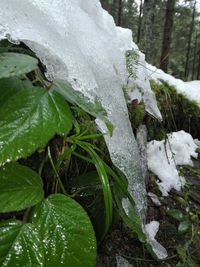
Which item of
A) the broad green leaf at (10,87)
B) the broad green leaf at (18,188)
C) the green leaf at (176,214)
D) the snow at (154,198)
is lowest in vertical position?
the green leaf at (176,214)

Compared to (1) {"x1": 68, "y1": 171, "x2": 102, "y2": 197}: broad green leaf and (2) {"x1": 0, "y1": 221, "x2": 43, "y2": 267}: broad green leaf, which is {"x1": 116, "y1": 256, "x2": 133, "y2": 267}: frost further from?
(2) {"x1": 0, "y1": 221, "x2": 43, "y2": 267}: broad green leaf

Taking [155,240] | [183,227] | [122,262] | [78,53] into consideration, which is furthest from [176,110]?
[122,262]

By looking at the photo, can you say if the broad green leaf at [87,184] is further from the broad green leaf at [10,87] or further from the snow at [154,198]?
the snow at [154,198]

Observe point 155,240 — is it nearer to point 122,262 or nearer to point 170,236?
point 170,236

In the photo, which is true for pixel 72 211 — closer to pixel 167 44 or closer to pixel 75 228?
pixel 75 228

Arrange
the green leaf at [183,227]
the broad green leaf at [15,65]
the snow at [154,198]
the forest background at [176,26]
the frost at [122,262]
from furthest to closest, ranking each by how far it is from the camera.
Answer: the forest background at [176,26]
the snow at [154,198]
the green leaf at [183,227]
the frost at [122,262]
the broad green leaf at [15,65]

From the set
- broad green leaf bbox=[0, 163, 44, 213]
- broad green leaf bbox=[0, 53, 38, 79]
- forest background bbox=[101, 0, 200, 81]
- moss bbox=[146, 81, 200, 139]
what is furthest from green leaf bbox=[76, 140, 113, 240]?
forest background bbox=[101, 0, 200, 81]

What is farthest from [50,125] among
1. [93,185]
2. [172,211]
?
[172,211]

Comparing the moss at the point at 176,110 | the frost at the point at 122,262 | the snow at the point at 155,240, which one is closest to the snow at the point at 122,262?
the frost at the point at 122,262
